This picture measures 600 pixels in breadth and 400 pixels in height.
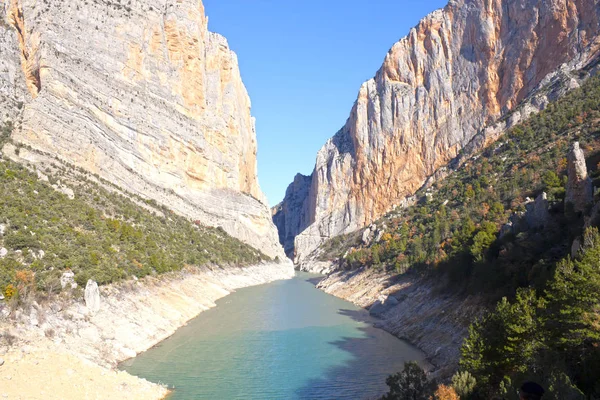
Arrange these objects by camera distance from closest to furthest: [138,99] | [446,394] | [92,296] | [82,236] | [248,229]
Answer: [446,394] → [92,296] → [82,236] → [138,99] → [248,229]

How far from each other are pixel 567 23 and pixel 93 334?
109 m

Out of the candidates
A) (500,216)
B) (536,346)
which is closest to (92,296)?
(536,346)

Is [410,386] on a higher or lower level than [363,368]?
higher

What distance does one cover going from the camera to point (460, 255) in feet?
120

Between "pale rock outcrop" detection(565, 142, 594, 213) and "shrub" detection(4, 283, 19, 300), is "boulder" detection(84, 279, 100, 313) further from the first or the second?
"pale rock outcrop" detection(565, 142, 594, 213)

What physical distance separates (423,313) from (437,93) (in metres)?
111

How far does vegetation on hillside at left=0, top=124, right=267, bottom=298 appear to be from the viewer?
1042 inches

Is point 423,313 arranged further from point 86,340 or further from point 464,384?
point 86,340

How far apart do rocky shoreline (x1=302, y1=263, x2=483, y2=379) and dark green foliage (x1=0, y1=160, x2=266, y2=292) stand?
22452 millimetres

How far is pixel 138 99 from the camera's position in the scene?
73750 millimetres

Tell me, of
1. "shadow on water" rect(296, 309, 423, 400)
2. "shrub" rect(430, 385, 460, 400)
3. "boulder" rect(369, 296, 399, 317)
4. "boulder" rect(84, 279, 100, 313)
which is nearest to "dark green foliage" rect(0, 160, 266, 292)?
"boulder" rect(84, 279, 100, 313)

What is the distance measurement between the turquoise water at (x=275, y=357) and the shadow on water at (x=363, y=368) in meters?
0.05

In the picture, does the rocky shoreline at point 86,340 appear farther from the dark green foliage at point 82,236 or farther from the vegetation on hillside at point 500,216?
the vegetation on hillside at point 500,216

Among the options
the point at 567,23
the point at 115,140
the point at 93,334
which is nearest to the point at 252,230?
the point at 115,140
